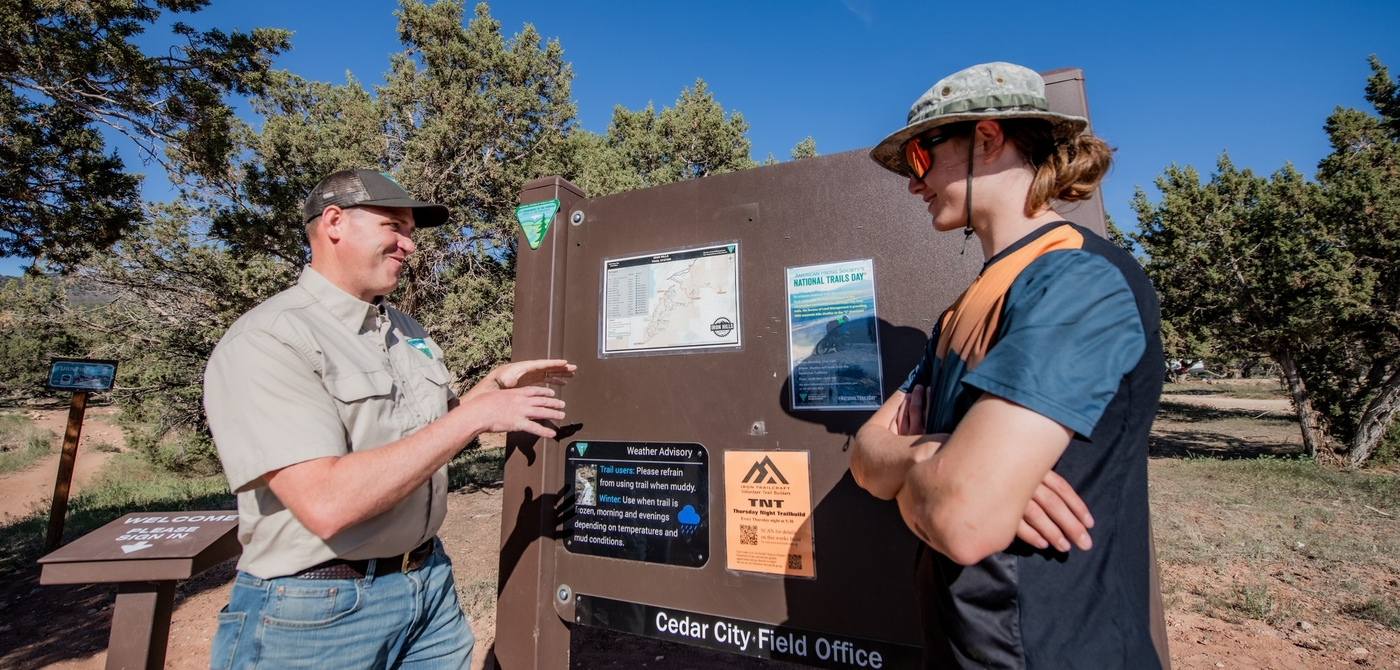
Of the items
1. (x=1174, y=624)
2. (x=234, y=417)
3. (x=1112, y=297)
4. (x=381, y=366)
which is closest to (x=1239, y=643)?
(x=1174, y=624)

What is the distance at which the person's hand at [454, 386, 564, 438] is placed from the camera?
169cm

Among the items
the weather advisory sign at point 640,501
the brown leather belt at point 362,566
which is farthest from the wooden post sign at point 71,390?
the weather advisory sign at point 640,501

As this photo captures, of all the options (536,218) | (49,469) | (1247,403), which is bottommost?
(49,469)

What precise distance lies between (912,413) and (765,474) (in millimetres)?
722

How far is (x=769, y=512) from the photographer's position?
205 cm

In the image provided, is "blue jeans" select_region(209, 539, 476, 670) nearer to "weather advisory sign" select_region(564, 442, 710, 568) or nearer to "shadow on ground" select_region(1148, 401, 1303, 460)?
"weather advisory sign" select_region(564, 442, 710, 568)

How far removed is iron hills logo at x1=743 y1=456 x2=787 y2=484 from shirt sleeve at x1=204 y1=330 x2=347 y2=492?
125 cm

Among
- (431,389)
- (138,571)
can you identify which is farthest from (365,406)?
(138,571)

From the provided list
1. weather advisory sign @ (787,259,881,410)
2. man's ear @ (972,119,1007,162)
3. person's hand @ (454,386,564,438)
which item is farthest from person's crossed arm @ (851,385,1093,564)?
person's hand @ (454,386,564,438)

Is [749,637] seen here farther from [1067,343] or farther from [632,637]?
[632,637]

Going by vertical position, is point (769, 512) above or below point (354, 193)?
below

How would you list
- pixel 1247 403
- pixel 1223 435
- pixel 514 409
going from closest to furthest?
pixel 514 409 < pixel 1223 435 < pixel 1247 403

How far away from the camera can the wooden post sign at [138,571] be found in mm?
2289

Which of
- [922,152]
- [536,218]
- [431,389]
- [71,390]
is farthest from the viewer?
[71,390]
